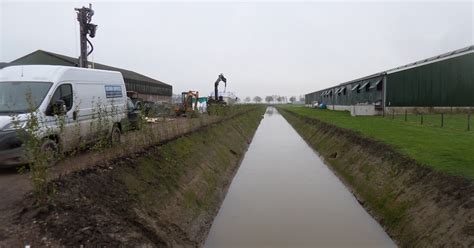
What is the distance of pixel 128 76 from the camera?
182ft

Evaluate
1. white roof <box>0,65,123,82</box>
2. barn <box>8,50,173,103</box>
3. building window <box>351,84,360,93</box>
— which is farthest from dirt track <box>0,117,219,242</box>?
building window <box>351,84,360,93</box>

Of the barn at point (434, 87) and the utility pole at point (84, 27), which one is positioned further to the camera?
the barn at point (434, 87)

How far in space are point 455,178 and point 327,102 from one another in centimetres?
6504

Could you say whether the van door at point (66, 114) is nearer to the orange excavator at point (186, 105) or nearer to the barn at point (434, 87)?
the orange excavator at point (186, 105)

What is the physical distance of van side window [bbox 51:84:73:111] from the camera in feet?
31.6

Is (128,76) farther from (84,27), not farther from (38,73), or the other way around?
(38,73)

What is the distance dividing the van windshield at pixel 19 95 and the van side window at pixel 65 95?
0.28m

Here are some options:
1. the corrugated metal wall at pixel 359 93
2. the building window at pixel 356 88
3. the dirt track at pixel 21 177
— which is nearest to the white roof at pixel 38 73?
the dirt track at pixel 21 177

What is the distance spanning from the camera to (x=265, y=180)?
1483 cm

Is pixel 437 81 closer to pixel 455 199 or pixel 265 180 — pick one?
pixel 265 180

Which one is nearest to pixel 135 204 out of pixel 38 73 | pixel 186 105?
pixel 38 73

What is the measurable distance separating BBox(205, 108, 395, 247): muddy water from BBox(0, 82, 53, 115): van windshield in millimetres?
5633

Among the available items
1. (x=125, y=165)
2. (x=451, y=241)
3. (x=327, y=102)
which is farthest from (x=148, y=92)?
(x=451, y=241)

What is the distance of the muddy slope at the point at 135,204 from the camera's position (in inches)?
209
